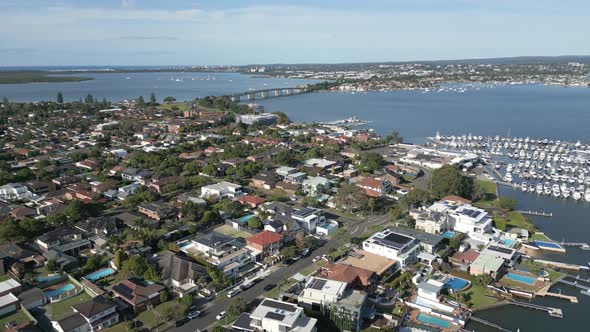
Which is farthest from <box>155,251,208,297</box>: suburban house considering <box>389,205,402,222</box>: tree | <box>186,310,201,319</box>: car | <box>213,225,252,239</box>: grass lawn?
<box>389,205,402,222</box>: tree

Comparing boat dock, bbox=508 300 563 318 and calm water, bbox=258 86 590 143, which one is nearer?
boat dock, bbox=508 300 563 318

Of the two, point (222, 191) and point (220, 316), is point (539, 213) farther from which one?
point (220, 316)

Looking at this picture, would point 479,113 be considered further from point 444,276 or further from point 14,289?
point 14,289

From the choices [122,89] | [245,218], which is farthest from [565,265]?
[122,89]

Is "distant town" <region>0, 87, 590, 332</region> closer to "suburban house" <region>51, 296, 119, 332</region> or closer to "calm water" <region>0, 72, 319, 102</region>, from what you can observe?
"suburban house" <region>51, 296, 119, 332</region>

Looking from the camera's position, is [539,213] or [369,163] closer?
[539,213]

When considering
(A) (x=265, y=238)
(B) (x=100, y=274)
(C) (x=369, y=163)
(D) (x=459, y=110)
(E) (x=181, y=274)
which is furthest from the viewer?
(D) (x=459, y=110)
